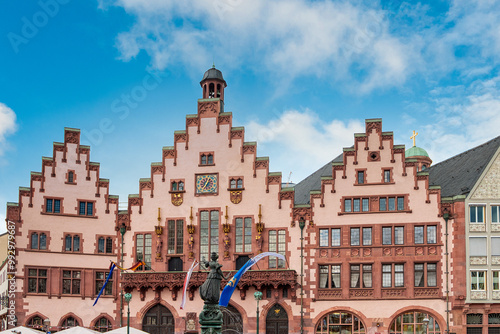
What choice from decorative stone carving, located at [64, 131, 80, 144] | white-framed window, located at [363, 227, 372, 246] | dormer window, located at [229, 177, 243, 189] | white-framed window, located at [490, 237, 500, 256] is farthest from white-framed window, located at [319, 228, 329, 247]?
decorative stone carving, located at [64, 131, 80, 144]

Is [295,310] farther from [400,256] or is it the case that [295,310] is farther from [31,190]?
[31,190]

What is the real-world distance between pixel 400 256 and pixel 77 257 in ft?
91.2

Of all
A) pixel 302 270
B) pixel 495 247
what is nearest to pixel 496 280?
pixel 495 247

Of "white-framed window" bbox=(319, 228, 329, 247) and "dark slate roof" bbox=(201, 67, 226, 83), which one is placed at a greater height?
"dark slate roof" bbox=(201, 67, 226, 83)

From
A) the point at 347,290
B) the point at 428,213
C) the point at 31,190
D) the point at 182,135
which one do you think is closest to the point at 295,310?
the point at 347,290

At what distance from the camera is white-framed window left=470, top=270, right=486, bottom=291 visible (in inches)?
2247

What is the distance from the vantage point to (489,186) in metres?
58.0

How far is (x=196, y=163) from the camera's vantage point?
6309 centimetres

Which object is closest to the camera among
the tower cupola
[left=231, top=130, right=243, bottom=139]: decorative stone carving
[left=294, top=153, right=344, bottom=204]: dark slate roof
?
[left=231, top=130, right=243, bottom=139]: decorative stone carving

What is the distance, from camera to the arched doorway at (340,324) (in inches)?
2307

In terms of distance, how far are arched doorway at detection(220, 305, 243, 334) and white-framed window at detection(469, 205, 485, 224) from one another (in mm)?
20900

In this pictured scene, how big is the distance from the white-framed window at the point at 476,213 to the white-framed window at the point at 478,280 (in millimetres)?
4160

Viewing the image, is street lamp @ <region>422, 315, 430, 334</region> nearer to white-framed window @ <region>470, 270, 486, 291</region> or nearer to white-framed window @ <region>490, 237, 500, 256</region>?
white-framed window @ <region>470, 270, 486, 291</region>

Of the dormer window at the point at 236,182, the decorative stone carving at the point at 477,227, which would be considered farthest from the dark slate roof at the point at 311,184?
the decorative stone carving at the point at 477,227
